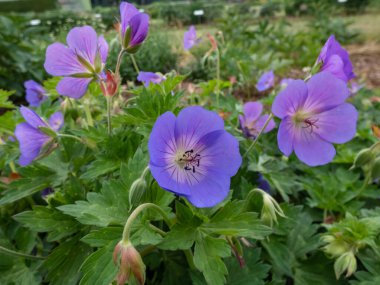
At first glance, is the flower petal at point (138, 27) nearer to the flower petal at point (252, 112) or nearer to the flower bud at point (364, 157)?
the flower petal at point (252, 112)

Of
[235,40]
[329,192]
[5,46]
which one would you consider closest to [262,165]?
[329,192]

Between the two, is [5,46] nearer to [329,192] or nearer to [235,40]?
[235,40]

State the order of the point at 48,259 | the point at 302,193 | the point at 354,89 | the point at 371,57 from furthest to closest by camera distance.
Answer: the point at 371,57
the point at 354,89
the point at 302,193
the point at 48,259

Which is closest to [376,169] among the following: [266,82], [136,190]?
[136,190]

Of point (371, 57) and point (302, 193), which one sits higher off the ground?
point (302, 193)

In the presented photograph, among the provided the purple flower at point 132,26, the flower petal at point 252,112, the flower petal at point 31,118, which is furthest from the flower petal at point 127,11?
the flower petal at point 252,112

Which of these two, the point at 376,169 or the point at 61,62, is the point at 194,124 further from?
the point at 376,169

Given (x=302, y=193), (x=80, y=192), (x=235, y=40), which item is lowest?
(x=235, y=40)
